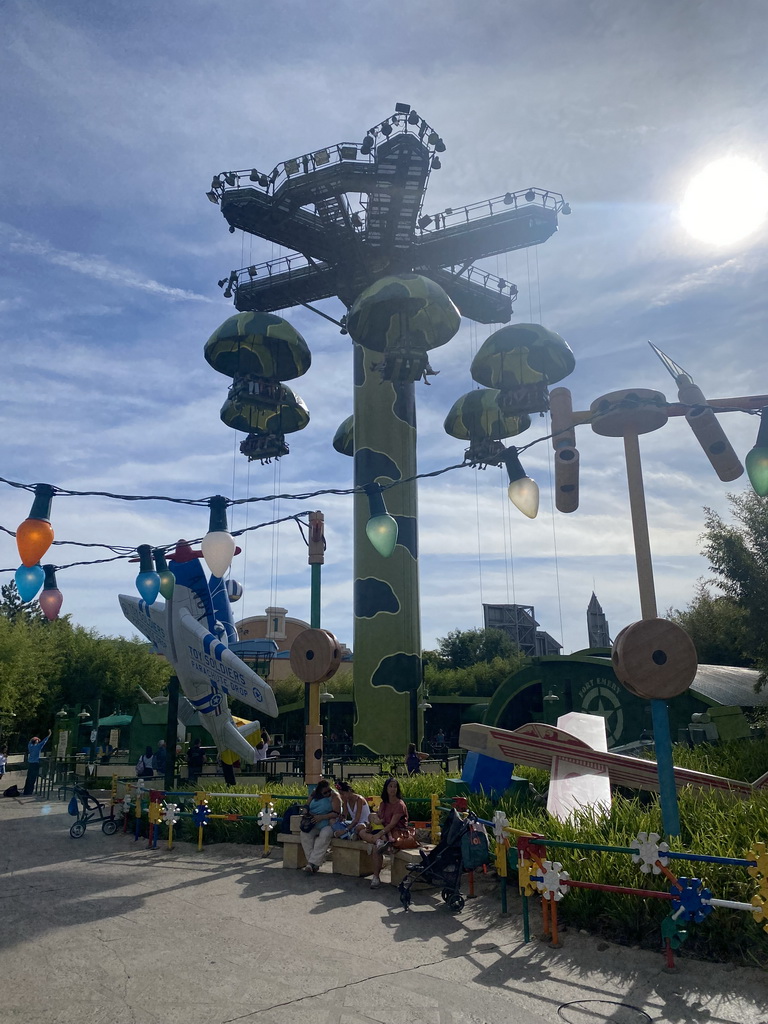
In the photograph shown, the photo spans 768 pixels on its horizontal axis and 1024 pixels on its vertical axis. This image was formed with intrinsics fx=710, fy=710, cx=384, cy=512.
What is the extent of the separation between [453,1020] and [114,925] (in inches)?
152

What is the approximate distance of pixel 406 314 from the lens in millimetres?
20719

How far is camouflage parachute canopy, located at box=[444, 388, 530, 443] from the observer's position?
1038 inches


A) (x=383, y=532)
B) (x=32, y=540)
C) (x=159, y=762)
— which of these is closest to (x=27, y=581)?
(x=32, y=540)

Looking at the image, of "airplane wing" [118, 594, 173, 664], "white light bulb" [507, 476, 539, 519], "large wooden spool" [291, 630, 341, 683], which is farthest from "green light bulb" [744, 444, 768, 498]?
"airplane wing" [118, 594, 173, 664]

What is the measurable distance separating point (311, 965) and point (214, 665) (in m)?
13.4

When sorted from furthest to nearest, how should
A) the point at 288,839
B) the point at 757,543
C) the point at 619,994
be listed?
1. the point at 757,543
2. the point at 288,839
3. the point at 619,994

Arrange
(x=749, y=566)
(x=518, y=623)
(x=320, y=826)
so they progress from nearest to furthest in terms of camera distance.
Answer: (x=320, y=826), (x=749, y=566), (x=518, y=623)

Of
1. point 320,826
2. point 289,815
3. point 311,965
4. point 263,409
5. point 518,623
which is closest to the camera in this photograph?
point 311,965

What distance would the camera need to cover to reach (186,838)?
38.0 feet

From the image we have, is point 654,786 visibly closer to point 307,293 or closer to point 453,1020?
point 453,1020

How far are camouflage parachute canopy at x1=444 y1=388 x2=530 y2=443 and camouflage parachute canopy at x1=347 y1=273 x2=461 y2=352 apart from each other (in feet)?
18.0

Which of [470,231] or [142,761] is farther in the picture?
[470,231]

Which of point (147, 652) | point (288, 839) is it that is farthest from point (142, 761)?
point (147, 652)

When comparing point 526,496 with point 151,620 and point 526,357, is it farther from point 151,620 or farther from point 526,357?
point 526,357
